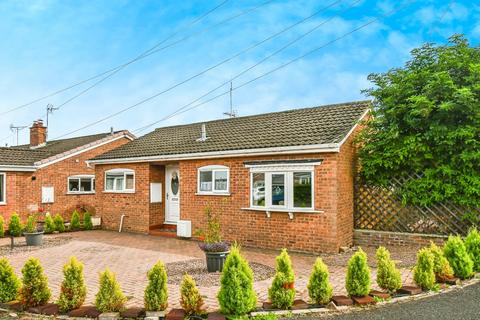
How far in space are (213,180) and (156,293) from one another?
748cm

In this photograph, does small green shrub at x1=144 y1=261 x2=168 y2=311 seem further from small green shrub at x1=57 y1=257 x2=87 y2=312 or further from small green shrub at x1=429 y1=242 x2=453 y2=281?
small green shrub at x1=429 y1=242 x2=453 y2=281

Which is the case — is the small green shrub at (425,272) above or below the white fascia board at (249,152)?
below

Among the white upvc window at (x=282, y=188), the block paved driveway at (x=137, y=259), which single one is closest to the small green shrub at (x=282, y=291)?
the block paved driveway at (x=137, y=259)

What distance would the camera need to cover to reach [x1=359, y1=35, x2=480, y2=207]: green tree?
936 centimetres

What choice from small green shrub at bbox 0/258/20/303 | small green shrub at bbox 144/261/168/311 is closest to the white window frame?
small green shrub at bbox 0/258/20/303

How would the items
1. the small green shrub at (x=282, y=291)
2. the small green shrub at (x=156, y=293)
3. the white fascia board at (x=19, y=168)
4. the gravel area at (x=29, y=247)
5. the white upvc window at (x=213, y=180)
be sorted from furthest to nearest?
the white fascia board at (x=19, y=168), the white upvc window at (x=213, y=180), the gravel area at (x=29, y=247), the small green shrub at (x=282, y=291), the small green shrub at (x=156, y=293)

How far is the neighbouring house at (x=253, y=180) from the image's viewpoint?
33.2ft

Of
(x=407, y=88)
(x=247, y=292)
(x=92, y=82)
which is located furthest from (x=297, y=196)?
(x=92, y=82)

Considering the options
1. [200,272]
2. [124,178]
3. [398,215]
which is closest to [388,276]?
[200,272]

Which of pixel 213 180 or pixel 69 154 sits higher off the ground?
pixel 69 154

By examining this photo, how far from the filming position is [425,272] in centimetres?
614

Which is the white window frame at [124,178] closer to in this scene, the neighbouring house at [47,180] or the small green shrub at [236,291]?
the neighbouring house at [47,180]

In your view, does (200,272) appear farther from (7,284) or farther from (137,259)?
(7,284)

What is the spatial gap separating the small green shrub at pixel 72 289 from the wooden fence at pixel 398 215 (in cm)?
845
